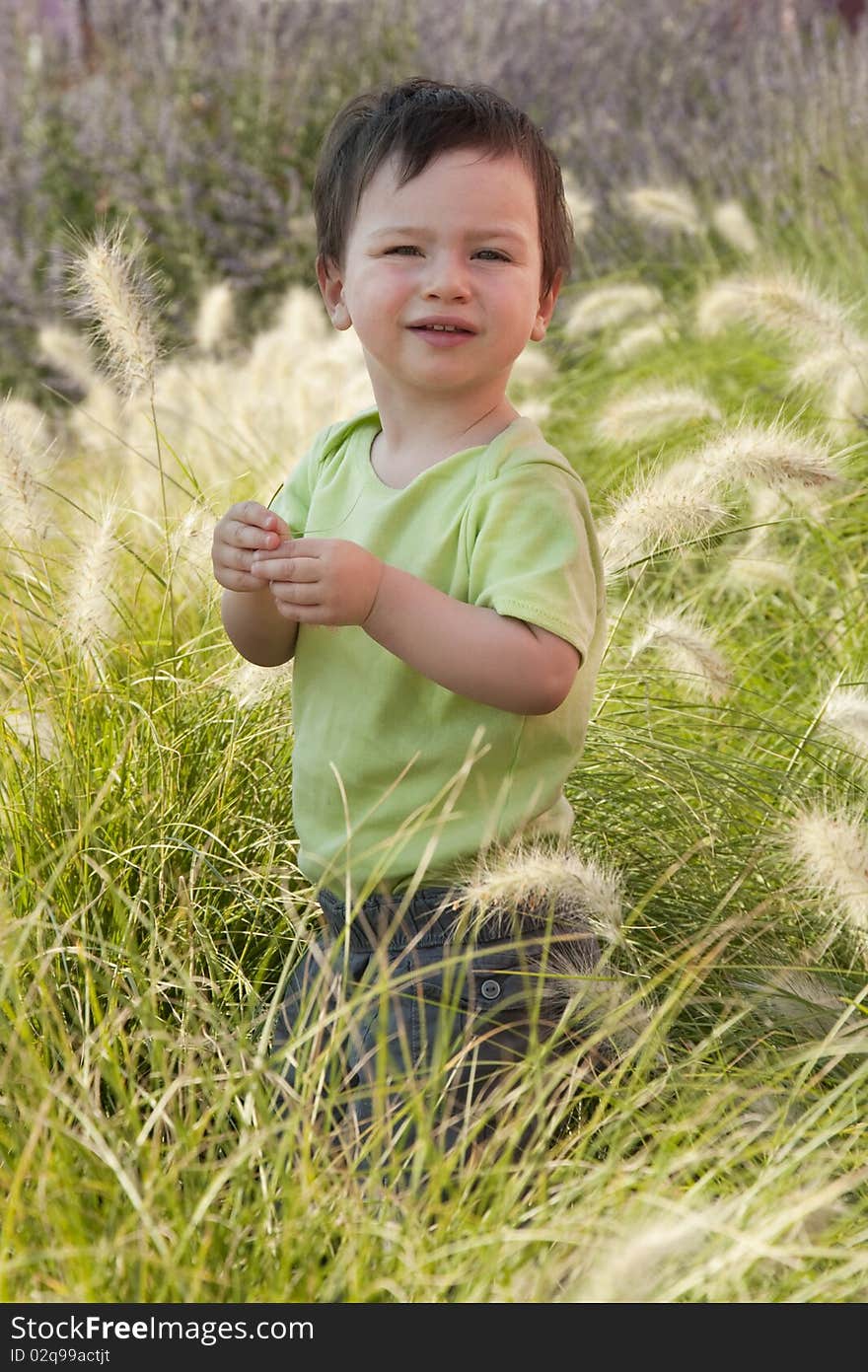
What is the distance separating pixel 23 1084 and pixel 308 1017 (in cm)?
33

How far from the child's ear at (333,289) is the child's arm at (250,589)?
301 millimetres

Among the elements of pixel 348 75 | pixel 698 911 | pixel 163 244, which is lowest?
pixel 698 911

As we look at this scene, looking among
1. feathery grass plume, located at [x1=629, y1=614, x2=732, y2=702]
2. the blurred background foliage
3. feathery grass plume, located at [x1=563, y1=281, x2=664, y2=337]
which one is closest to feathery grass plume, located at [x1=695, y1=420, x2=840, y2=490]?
feathery grass plume, located at [x1=629, y1=614, x2=732, y2=702]

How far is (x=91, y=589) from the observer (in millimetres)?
1945

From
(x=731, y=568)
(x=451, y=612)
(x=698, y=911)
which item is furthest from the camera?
(x=731, y=568)

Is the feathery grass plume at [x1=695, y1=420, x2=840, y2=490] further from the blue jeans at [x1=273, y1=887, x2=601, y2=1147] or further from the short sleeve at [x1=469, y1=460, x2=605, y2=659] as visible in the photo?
the blue jeans at [x1=273, y1=887, x2=601, y2=1147]

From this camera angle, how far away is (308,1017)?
1.76 metres

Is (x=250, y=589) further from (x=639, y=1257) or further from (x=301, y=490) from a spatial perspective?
(x=639, y=1257)

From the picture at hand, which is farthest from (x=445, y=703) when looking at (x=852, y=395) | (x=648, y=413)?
(x=852, y=395)

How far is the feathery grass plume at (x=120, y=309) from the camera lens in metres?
2.04

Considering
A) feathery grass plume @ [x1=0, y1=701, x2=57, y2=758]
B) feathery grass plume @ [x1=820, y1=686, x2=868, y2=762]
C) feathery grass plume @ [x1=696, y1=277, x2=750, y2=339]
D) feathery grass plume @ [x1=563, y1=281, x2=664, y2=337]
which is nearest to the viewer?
feathery grass plume @ [x1=820, y1=686, x2=868, y2=762]

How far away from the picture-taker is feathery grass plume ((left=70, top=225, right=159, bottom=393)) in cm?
204

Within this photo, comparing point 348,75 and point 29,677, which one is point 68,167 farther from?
point 29,677

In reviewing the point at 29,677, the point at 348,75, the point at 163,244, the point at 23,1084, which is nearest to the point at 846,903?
the point at 23,1084
